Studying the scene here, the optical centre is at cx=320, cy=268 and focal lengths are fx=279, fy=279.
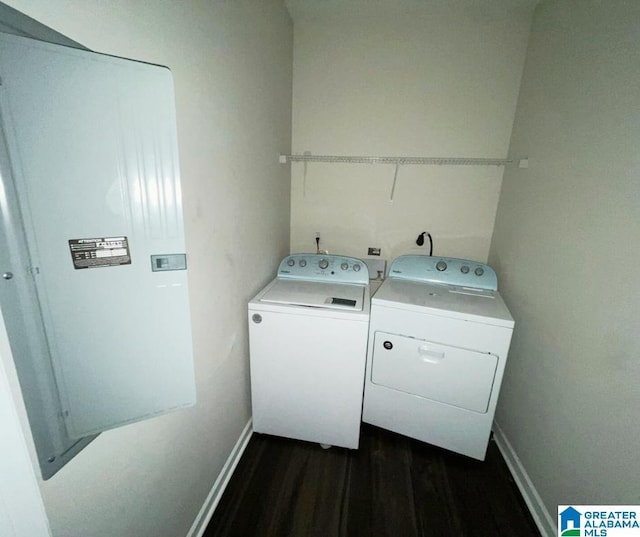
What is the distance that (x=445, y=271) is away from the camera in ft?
6.17

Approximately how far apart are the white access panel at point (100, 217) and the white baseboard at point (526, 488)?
1771 mm

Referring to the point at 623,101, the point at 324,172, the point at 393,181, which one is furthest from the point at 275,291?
the point at 623,101

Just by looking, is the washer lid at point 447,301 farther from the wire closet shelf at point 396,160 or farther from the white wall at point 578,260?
the wire closet shelf at point 396,160

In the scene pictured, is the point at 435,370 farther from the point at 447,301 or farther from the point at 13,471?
the point at 13,471

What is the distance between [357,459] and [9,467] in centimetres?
158

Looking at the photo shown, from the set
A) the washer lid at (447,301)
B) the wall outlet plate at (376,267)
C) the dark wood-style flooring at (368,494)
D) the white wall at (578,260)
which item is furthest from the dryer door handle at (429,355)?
the wall outlet plate at (376,267)

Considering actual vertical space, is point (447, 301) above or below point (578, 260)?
below

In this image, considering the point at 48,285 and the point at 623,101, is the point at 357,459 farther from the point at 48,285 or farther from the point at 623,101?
the point at 623,101

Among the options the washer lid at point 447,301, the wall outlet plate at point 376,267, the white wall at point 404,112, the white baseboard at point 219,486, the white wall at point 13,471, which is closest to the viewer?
the white wall at point 13,471

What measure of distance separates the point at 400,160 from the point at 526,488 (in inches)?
81.5

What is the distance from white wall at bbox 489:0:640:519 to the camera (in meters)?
1.01

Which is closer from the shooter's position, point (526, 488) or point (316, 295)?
point (526, 488)

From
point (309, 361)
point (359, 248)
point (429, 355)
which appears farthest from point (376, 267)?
point (309, 361)

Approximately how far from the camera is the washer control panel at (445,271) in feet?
5.97
